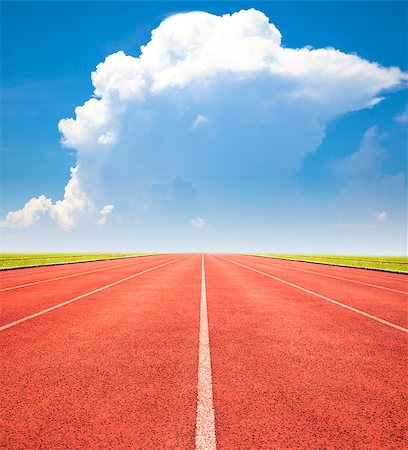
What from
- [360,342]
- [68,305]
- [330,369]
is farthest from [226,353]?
[68,305]

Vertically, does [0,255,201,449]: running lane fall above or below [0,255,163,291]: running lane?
above

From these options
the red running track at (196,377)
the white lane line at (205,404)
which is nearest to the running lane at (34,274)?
the red running track at (196,377)

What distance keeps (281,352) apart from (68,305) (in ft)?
20.1

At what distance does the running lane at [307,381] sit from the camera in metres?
2.82

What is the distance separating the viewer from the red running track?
283cm

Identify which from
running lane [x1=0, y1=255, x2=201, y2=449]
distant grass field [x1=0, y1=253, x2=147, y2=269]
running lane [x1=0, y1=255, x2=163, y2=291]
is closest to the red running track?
running lane [x1=0, y1=255, x2=201, y2=449]

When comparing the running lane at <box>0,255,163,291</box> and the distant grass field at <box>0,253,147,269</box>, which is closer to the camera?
the running lane at <box>0,255,163,291</box>

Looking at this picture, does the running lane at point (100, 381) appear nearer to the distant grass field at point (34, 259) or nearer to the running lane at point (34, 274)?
the running lane at point (34, 274)

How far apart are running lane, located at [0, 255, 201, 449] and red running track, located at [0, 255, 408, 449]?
0.02m

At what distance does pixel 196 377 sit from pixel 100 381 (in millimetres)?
1190

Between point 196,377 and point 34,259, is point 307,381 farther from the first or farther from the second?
point 34,259

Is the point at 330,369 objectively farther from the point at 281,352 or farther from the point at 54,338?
the point at 54,338

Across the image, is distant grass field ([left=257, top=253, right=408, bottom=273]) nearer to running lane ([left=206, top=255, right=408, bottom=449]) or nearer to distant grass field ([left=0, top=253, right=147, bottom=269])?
running lane ([left=206, top=255, right=408, bottom=449])

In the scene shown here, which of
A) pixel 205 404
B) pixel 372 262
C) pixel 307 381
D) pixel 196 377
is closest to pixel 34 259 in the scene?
pixel 196 377
